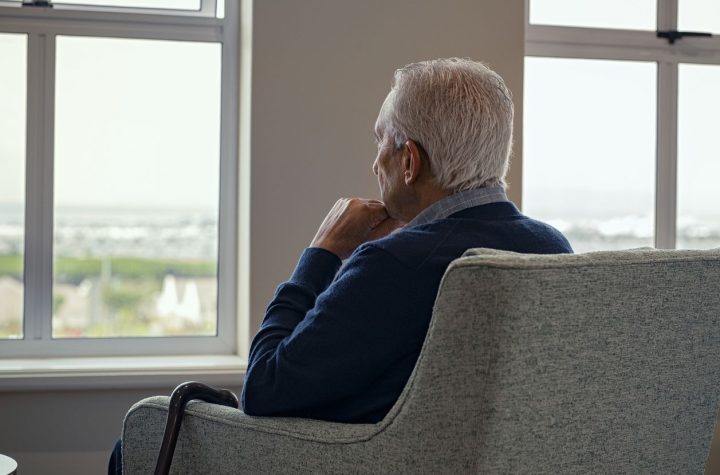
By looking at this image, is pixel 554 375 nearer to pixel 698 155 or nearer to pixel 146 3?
pixel 146 3

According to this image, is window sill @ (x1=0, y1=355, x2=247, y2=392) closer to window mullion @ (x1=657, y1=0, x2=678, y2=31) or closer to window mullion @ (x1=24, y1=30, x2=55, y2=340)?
window mullion @ (x1=24, y1=30, x2=55, y2=340)

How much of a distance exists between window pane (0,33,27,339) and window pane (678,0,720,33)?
243cm

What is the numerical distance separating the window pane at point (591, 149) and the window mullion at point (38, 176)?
5.57ft

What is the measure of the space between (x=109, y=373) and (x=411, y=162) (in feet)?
5.08

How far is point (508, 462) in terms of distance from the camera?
134cm

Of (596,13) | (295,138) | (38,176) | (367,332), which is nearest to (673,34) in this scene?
(596,13)

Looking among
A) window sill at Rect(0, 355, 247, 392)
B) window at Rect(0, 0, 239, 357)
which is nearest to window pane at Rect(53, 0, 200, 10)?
window at Rect(0, 0, 239, 357)

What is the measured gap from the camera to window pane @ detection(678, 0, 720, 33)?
3.70 meters

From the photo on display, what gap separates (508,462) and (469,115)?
64 cm

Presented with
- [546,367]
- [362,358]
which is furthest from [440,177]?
[546,367]

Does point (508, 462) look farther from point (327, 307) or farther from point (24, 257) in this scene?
point (24, 257)

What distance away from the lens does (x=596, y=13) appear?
3.60m

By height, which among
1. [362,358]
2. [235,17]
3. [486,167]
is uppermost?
[235,17]

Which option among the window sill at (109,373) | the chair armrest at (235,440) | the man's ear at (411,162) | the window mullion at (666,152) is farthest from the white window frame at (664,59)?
the chair armrest at (235,440)
